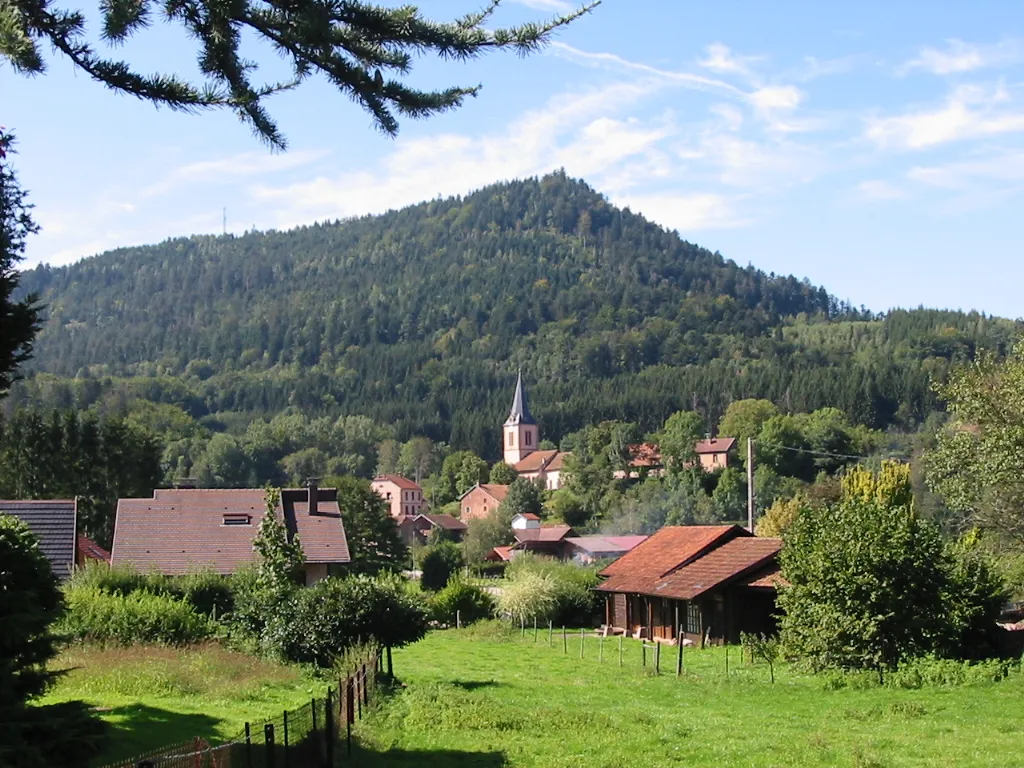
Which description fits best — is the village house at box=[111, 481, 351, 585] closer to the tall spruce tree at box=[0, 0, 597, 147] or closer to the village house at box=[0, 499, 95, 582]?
the village house at box=[0, 499, 95, 582]

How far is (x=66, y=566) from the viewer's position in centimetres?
3412

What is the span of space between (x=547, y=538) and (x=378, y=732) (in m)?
70.6

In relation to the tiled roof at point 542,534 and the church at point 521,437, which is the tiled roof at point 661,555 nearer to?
the tiled roof at point 542,534

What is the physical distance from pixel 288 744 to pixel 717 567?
27.2m

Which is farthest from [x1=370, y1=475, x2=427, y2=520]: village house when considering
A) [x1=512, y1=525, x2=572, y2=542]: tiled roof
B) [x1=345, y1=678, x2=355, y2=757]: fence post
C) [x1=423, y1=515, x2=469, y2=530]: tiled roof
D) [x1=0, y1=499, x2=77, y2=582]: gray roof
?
[x1=345, y1=678, x2=355, y2=757]: fence post

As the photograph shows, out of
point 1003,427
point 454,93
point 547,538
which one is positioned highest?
point 454,93

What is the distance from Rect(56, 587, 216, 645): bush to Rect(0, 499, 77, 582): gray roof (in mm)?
5721

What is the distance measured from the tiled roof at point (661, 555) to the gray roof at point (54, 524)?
18942mm

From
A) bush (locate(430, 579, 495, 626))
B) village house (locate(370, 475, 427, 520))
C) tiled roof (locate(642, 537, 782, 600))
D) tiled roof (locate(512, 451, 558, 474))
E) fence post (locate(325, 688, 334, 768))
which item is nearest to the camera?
fence post (locate(325, 688, 334, 768))

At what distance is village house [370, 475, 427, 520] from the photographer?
13338cm

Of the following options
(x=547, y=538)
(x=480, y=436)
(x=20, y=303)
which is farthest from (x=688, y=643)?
(x=480, y=436)

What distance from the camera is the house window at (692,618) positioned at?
3784 cm

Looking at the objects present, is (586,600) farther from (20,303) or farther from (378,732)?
(20,303)

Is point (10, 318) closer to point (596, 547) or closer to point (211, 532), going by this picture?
point (211, 532)
